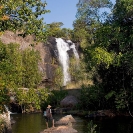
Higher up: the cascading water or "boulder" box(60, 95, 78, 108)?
the cascading water

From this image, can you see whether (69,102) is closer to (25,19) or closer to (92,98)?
(92,98)

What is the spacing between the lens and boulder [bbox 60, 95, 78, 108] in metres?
42.3

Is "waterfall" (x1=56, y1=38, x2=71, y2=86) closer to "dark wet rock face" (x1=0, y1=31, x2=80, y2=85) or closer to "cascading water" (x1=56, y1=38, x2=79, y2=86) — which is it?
"cascading water" (x1=56, y1=38, x2=79, y2=86)

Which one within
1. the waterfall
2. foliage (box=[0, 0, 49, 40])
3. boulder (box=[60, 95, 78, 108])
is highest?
the waterfall

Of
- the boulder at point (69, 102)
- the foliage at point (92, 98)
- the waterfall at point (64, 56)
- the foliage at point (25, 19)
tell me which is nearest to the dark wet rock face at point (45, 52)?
the waterfall at point (64, 56)

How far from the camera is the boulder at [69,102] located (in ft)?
139

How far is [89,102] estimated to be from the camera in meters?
39.2

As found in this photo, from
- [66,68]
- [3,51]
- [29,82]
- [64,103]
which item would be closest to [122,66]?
[64,103]

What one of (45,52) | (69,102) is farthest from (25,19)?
(45,52)

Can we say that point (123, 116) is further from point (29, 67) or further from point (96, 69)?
point (29, 67)

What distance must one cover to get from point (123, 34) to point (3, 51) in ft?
55.2

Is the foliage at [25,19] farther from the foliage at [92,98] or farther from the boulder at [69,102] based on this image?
the boulder at [69,102]

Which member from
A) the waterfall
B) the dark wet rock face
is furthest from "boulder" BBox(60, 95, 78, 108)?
the waterfall

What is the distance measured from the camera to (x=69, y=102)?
42625mm
